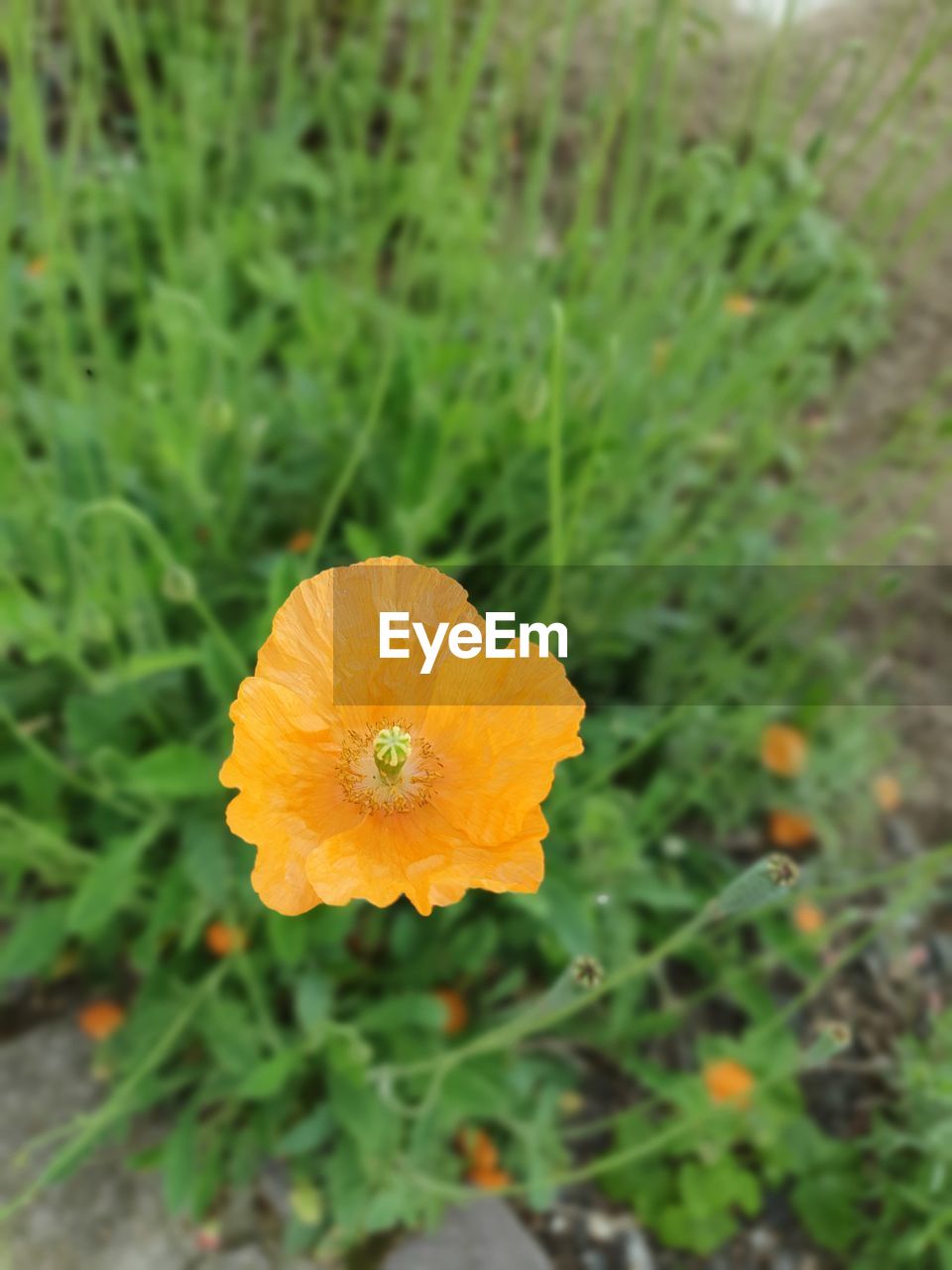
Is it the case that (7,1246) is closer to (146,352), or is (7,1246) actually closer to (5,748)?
(5,748)

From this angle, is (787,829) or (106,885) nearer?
(106,885)

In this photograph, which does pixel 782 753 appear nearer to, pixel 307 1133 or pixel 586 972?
pixel 307 1133

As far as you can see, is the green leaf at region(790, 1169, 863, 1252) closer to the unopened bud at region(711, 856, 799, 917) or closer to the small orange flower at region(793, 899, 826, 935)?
the small orange flower at region(793, 899, 826, 935)

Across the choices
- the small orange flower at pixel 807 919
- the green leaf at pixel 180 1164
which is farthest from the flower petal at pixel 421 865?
the small orange flower at pixel 807 919

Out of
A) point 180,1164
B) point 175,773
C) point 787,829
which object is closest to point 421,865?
point 175,773

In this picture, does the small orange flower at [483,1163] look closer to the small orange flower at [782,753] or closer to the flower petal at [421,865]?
the small orange flower at [782,753]
